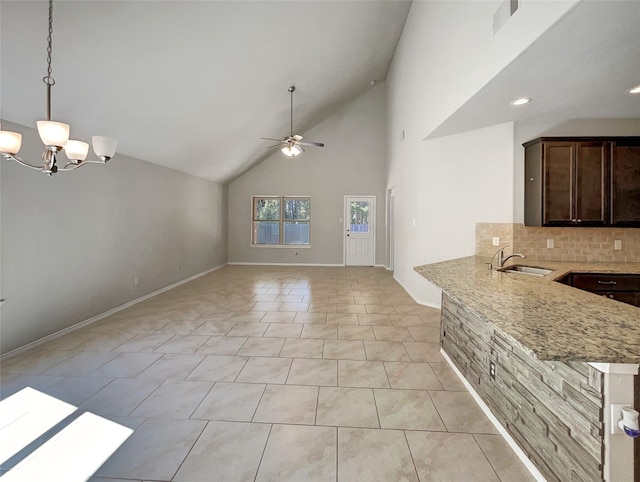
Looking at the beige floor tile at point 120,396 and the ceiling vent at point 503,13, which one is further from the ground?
the ceiling vent at point 503,13

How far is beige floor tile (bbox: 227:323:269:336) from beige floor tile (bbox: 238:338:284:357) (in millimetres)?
184

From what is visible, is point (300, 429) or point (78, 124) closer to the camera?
point (300, 429)

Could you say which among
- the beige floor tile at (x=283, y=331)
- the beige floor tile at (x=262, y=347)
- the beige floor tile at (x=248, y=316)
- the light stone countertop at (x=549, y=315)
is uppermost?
the light stone countertop at (x=549, y=315)

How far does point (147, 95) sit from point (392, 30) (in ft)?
14.8

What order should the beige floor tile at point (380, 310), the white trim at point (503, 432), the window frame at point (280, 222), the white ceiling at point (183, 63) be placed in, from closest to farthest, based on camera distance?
the white trim at point (503, 432), the white ceiling at point (183, 63), the beige floor tile at point (380, 310), the window frame at point (280, 222)

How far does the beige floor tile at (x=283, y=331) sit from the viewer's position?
3397 mm

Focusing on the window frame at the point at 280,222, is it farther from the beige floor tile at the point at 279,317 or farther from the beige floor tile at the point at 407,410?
the beige floor tile at the point at 407,410

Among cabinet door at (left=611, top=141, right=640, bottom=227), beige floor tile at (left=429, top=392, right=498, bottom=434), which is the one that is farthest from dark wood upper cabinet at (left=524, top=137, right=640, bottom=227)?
beige floor tile at (left=429, top=392, right=498, bottom=434)

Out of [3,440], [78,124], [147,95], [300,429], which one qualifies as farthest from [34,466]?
[147,95]

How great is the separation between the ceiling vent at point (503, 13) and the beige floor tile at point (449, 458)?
2836 mm

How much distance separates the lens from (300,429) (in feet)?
6.17

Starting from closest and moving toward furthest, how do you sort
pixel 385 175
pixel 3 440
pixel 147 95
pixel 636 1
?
pixel 636 1, pixel 3 440, pixel 147 95, pixel 385 175

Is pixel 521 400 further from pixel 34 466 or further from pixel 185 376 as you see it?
pixel 34 466

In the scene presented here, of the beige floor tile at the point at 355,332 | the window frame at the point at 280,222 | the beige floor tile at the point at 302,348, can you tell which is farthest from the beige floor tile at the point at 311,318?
the window frame at the point at 280,222
